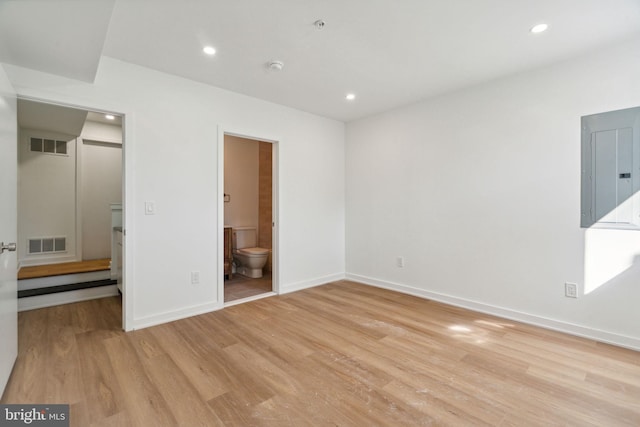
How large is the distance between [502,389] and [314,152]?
3.45 meters

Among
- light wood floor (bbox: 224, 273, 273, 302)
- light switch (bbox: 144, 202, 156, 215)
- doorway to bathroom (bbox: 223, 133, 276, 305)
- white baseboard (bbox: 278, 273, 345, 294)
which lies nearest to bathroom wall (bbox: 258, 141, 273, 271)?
doorway to bathroom (bbox: 223, 133, 276, 305)

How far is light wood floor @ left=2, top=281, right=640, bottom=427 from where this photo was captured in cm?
163

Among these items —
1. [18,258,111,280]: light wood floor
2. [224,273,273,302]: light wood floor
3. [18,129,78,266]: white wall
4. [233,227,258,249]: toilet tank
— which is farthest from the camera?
[233,227,258,249]: toilet tank

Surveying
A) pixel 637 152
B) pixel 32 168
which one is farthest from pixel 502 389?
pixel 32 168

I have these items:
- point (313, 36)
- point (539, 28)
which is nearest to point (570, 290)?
point (539, 28)

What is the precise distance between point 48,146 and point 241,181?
9.45 ft

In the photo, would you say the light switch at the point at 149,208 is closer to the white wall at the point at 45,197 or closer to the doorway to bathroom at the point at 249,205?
the doorway to bathroom at the point at 249,205

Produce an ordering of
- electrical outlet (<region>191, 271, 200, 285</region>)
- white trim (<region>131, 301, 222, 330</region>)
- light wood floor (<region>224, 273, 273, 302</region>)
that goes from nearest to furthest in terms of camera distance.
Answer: white trim (<region>131, 301, 222, 330</region>)
electrical outlet (<region>191, 271, 200, 285</region>)
light wood floor (<region>224, 273, 273, 302</region>)

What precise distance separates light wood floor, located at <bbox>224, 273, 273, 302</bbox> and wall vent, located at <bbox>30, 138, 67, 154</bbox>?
10.8ft

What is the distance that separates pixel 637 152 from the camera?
235 centimetres

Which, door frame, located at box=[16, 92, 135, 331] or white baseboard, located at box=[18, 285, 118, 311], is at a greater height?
door frame, located at box=[16, 92, 135, 331]

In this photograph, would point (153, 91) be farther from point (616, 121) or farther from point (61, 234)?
point (616, 121)

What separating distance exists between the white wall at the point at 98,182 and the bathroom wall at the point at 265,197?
2.37m

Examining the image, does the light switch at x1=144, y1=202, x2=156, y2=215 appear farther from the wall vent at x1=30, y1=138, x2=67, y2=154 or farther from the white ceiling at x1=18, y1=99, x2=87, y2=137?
the wall vent at x1=30, y1=138, x2=67, y2=154
